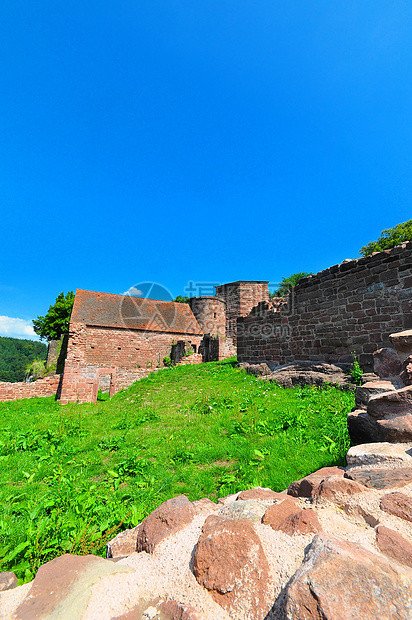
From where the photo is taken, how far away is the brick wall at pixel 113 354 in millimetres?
13742

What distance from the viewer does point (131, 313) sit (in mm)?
27906

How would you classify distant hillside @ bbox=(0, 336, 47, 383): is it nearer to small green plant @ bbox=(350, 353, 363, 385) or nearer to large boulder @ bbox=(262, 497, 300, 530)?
small green plant @ bbox=(350, 353, 363, 385)

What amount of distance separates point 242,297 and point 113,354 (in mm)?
20549

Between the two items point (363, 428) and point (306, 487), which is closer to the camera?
point (306, 487)

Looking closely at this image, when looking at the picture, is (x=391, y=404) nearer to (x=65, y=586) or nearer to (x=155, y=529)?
(x=155, y=529)

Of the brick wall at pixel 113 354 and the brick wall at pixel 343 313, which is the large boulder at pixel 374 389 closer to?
the brick wall at pixel 343 313

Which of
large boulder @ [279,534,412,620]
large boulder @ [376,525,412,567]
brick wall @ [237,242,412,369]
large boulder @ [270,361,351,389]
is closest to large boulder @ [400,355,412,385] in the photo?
large boulder @ [376,525,412,567]

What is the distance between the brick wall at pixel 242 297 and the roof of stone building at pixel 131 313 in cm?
909

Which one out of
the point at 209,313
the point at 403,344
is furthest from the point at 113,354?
the point at 403,344

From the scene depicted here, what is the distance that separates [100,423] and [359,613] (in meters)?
8.60

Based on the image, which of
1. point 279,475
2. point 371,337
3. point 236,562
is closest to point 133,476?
point 279,475

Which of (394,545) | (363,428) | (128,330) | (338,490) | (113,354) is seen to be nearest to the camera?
(394,545)

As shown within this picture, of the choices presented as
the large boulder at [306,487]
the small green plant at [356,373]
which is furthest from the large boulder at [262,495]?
the small green plant at [356,373]

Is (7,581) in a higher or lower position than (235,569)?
lower
